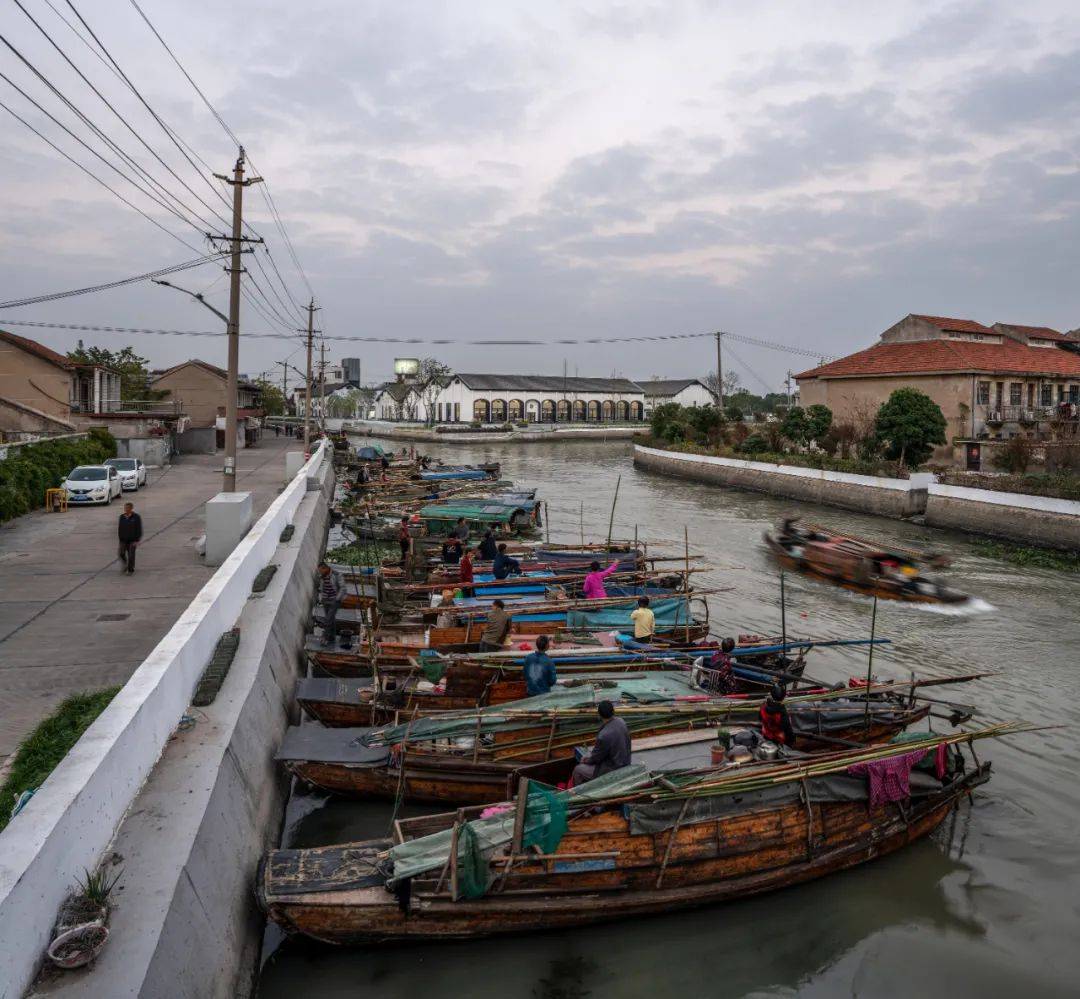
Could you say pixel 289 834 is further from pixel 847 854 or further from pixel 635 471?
pixel 635 471

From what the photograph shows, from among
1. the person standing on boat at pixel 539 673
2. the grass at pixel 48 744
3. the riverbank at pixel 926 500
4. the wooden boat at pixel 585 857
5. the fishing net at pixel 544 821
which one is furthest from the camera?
the riverbank at pixel 926 500

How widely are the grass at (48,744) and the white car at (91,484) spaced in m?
18.4

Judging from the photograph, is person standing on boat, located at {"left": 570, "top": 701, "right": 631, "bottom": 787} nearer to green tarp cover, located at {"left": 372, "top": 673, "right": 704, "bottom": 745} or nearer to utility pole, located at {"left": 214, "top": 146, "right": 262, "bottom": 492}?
green tarp cover, located at {"left": 372, "top": 673, "right": 704, "bottom": 745}

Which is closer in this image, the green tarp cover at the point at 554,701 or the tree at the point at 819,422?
the green tarp cover at the point at 554,701

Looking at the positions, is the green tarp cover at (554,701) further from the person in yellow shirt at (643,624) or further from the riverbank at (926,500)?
the riverbank at (926,500)

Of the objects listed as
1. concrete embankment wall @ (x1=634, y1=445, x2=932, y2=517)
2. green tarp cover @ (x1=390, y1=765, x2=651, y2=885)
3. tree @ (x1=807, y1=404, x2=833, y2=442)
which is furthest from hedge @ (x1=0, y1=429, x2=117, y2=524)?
tree @ (x1=807, y1=404, x2=833, y2=442)

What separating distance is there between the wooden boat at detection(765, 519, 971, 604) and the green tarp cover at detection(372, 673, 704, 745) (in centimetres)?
1141

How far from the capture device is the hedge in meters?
22.8

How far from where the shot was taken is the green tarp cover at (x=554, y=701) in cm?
1080

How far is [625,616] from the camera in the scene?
55.4ft

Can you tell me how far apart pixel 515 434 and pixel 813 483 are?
187 feet

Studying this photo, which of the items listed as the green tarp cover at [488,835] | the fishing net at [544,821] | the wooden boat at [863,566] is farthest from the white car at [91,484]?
the fishing net at [544,821]

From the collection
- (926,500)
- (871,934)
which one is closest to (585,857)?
(871,934)

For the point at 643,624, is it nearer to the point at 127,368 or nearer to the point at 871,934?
the point at 871,934
